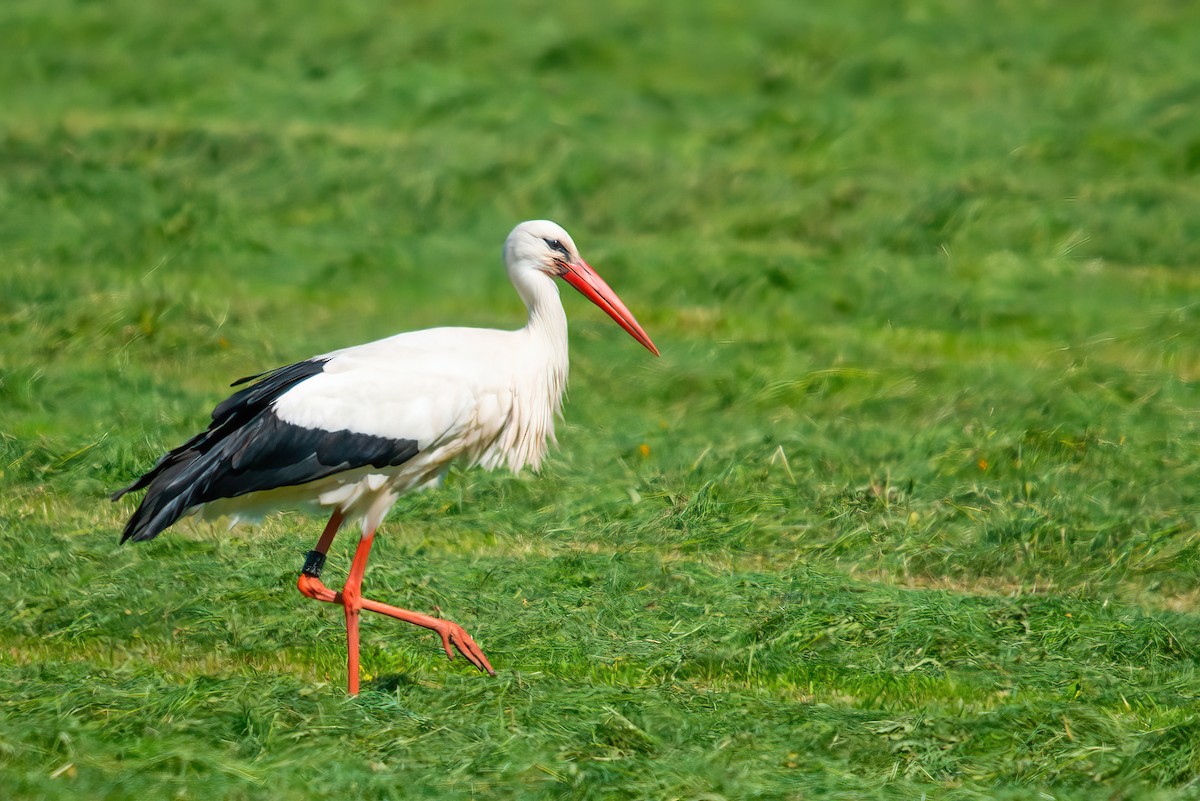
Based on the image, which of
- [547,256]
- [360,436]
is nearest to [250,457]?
[360,436]

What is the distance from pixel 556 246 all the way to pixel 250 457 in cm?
135

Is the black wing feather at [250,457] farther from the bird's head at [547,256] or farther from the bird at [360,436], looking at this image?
the bird's head at [547,256]

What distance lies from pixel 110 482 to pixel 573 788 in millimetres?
3529

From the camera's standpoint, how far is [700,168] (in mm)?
13195

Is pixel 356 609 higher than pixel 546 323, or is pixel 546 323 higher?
pixel 546 323

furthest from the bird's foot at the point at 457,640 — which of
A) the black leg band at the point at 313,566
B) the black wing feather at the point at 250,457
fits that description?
the black wing feather at the point at 250,457

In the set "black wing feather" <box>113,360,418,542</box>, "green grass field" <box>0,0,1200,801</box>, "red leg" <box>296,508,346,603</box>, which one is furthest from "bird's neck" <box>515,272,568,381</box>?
"red leg" <box>296,508,346,603</box>

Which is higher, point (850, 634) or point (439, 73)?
point (439, 73)

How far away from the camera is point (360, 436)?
558cm

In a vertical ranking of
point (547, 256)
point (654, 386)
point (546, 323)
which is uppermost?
point (547, 256)

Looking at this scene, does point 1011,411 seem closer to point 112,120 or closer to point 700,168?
point 700,168

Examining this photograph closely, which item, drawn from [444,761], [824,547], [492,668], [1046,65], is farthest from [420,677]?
[1046,65]

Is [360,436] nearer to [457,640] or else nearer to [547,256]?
[457,640]

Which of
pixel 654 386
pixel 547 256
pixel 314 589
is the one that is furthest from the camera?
pixel 654 386
